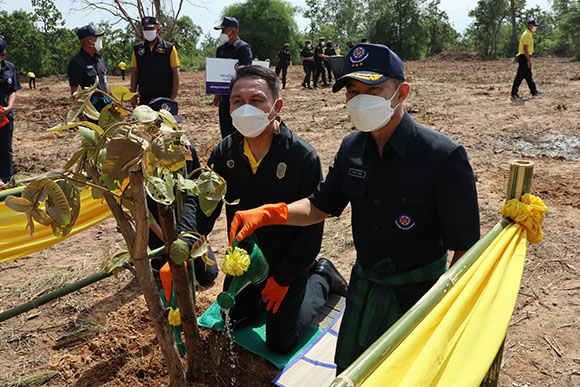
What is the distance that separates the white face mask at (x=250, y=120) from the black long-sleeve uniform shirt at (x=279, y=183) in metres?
0.13

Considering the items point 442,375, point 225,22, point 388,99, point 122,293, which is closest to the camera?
point 442,375

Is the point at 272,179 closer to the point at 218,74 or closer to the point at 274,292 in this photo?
the point at 274,292

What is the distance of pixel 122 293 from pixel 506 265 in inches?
108

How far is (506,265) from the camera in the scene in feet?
4.47

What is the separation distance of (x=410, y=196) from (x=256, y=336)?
62.1 inches

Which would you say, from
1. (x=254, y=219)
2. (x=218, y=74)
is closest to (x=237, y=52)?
(x=218, y=74)

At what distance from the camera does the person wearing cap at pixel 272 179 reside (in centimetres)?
231

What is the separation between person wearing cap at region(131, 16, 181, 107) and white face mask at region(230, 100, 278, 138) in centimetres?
310

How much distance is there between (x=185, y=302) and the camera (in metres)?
1.71

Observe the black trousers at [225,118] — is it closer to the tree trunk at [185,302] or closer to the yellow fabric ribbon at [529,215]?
the tree trunk at [185,302]

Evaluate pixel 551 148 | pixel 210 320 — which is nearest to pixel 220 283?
pixel 210 320

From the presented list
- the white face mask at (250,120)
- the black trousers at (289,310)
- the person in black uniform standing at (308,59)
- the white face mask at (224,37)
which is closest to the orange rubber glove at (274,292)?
the black trousers at (289,310)

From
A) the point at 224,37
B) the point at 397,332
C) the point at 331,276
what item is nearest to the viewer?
the point at 397,332

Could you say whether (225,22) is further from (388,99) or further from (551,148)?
(551,148)
